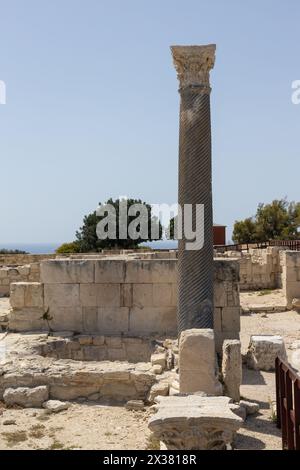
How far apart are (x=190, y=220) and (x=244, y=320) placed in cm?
658

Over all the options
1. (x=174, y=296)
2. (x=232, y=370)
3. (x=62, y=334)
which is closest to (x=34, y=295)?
(x=62, y=334)

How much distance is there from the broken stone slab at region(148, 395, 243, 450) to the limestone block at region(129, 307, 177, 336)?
4.98 m

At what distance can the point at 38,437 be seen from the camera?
634cm

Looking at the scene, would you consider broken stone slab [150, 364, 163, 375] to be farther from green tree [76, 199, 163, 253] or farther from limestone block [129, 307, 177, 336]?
green tree [76, 199, 163, 253]

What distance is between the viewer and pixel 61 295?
10258 millimetres

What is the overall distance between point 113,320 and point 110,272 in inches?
34.1

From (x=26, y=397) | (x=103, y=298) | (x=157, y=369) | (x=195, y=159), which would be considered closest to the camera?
(x=26, y=397)

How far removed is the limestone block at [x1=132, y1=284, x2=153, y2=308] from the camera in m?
10.1


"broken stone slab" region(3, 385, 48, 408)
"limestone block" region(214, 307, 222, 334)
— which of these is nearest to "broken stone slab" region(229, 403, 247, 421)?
"broken stone slab" region(3, 385, 48, 408)

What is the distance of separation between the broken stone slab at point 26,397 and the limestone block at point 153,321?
2.81 metres

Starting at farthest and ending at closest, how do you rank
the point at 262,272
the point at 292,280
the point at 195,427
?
the point at 262,272, the point at 292,280, the point at 195,427

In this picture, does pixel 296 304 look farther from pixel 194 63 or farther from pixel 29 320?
pixel 194 63
